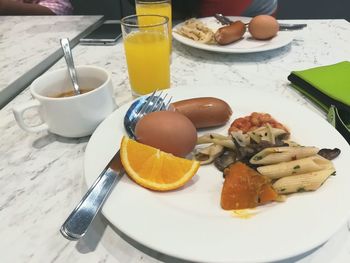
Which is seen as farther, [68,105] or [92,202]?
[68,105]

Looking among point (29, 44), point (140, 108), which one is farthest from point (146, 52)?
point (29, 44)

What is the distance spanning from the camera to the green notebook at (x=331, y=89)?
749mm

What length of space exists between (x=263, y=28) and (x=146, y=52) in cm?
49

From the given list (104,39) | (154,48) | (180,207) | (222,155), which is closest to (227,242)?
(180,207)

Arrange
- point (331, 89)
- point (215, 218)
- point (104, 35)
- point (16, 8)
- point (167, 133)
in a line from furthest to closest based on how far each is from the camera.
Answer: point (16, 8), point (104, 35), point (331, 89), point (167, 133), point (215, 218)

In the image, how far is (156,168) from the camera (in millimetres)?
585

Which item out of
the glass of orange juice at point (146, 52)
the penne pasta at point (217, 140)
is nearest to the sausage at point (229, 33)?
the glass of orange juice at point (146, 52)

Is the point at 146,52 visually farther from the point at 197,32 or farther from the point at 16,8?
the point at 16,8

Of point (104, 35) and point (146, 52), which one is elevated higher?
point (146, 52)

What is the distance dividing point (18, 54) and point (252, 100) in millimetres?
869

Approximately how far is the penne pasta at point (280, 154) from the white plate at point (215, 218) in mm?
52

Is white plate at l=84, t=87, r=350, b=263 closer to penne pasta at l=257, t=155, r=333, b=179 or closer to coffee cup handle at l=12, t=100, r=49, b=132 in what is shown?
penne pasta at l=257, t=155, r=333, b=179

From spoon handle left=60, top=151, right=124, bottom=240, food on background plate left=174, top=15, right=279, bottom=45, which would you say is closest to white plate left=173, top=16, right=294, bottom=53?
food on background plate left=174, top=15, right=279, bottom=45

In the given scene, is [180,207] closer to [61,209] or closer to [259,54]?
[61,209]
